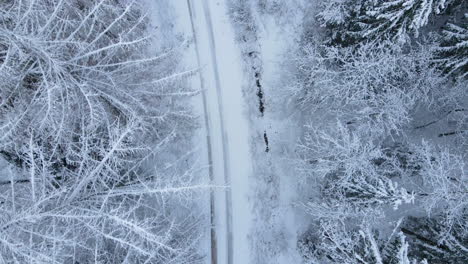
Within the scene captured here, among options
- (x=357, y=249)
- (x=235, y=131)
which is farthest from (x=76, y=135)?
(x=357, y=249)

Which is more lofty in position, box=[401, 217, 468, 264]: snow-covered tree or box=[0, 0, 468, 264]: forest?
box=[0, 0, 468, 264]: forest

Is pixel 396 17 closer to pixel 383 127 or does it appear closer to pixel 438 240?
pixel 383 127

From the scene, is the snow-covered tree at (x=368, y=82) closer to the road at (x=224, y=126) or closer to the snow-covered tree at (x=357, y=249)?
the road at (x=224, y=126)

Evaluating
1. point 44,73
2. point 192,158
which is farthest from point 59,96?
point 192,158

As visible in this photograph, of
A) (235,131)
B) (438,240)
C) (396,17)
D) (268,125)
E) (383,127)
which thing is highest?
(396,17)

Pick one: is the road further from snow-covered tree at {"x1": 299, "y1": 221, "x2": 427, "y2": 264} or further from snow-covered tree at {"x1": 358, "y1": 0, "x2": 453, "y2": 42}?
snow-covered tree at {"x1": 358, "y1": 0, "x2": 453, "y2": 42}

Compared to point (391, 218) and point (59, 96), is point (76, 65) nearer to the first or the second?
point (59, 96)

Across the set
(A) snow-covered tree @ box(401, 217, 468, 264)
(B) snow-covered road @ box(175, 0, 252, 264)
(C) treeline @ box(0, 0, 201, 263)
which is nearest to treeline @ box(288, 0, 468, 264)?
(A) snow-covered tree @ box(401, 217, 468, 264)
